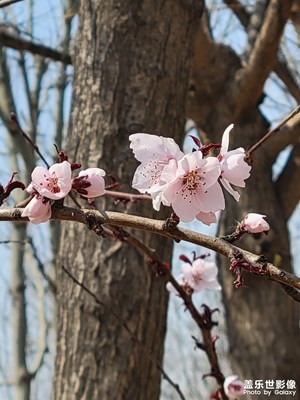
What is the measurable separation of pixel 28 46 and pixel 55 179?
6.19ft

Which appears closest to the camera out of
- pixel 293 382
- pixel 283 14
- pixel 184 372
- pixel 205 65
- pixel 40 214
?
pixel 40 214

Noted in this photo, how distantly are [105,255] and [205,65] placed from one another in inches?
64.1

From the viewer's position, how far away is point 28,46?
2479 millimetres

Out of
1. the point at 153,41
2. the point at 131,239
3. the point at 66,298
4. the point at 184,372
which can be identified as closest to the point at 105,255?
the point at 66,298

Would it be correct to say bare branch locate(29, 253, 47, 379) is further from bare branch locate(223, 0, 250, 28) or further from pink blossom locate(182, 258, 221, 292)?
bare branch locate(223, 0, 250, 28)

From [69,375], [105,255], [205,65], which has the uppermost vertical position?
[205,65]

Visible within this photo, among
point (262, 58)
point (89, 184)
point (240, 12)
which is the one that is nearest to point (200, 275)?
point (89, 184)

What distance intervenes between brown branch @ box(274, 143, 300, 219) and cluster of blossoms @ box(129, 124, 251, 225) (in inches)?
92.5

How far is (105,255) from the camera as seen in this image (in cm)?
155

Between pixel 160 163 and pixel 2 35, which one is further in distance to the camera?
pixel 2 35

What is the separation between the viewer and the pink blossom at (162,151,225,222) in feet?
2.24

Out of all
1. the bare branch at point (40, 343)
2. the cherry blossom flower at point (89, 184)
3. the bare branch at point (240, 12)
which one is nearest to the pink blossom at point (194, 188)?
the cherry blossom flower at point (89, 184)

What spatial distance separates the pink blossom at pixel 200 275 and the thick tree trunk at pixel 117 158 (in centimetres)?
28

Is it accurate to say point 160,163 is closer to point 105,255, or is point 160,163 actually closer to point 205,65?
point 105,255
